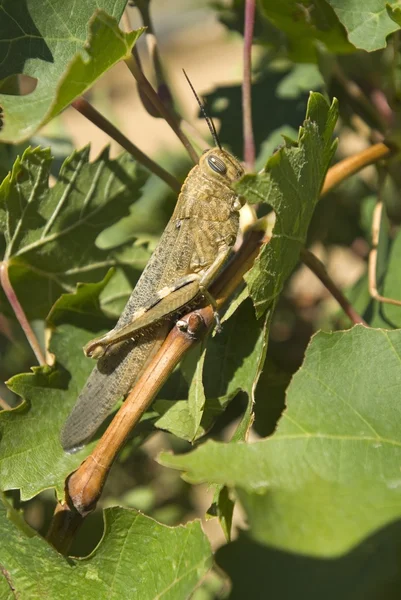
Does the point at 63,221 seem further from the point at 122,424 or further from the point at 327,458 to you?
the point at 327,458

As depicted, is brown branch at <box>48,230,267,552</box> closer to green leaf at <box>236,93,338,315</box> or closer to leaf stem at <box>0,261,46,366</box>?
green leaf at <box>236,93,338,315</box>

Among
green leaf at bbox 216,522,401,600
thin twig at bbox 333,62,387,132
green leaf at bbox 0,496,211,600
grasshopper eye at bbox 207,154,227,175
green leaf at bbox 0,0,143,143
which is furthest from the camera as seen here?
thin twig at bbox 333,62,387,132

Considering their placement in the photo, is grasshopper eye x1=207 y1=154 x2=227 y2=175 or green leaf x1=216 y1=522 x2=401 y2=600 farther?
grasshopper eye x1=207 y1=154 x2=227 y2=175

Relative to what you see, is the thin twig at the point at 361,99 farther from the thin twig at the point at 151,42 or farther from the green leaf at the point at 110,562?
the green leaf at the point at 110,562

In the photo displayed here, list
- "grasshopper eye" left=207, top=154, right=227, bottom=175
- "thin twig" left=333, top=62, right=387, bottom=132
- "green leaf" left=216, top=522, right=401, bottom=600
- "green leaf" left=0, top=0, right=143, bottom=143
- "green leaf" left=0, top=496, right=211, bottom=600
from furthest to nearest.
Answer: "thin twig" left=333, top=62, right=387, bottom=132 → "grasshopper eye" left=207, top=154, right=227, bottom=175 → "green leaf" left=0, top=0, right=143, bottom=143 → "green leaf" left=0, top=496, right=211, bottom=600 → "green leaf" left=216, top=522, right=401, bottom=600

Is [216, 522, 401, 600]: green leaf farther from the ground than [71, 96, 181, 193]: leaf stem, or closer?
closer

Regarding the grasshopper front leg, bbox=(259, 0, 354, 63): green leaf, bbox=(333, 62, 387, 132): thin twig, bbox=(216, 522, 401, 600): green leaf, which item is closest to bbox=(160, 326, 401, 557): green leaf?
bbox=(216, 522, 401, 600): green leaf

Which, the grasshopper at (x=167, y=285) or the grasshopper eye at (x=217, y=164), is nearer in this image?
the grasshopper at (x=167, y=285)

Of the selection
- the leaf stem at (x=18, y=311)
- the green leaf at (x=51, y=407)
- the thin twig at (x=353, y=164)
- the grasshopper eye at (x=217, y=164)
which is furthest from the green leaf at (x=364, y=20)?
the leaf stem at (x=18, y=311)
